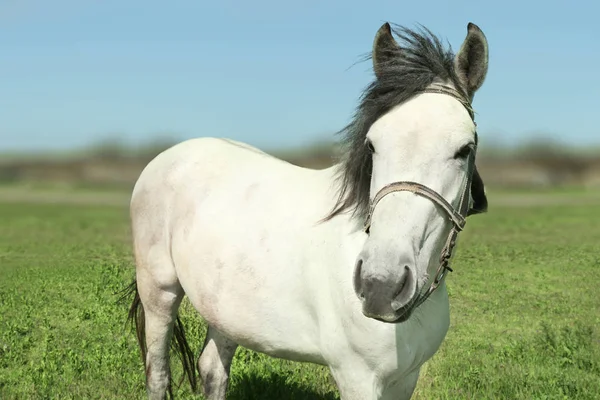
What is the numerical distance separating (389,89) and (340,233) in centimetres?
82

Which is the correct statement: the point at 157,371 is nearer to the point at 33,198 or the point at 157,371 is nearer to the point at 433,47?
the point at 433,47

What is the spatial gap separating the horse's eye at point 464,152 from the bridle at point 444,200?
0.04 metres

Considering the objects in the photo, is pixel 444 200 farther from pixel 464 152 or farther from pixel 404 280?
pixel 404 280

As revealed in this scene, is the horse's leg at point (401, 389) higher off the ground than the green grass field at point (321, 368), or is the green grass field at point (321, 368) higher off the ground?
the horse's leg at point (401, 389)

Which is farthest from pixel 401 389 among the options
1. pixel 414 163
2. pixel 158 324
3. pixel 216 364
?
pixel 158 324

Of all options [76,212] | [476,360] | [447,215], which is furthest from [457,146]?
[76,212]

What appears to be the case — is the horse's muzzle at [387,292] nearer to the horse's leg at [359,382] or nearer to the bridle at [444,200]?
the bridle at [444,200]

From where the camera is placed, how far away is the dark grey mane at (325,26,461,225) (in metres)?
3.05

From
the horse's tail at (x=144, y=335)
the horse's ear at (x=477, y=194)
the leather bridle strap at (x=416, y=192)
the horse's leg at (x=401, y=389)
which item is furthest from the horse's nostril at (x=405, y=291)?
the horse's tail at (x=144, y=335)

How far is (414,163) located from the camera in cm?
278

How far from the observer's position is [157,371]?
5.02m

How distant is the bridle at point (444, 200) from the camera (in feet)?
9.04

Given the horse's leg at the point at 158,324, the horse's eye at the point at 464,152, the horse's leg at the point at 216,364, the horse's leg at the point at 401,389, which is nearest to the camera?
the horse's eye at the point at 464,152

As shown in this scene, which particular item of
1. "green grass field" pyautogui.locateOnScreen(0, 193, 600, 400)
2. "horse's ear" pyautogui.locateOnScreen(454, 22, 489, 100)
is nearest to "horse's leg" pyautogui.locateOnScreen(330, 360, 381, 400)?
"horse's ear" pyautogui.locateOnScreen(454, 22, 489, 100)
